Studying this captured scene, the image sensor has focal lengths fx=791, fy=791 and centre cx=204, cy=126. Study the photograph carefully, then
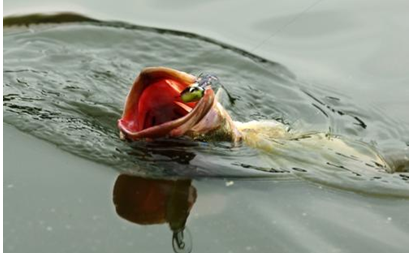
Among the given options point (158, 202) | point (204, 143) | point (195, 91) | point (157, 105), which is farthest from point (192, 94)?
point (158, 202)

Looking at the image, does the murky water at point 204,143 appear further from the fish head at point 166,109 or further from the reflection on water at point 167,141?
the fish head at point 166,109

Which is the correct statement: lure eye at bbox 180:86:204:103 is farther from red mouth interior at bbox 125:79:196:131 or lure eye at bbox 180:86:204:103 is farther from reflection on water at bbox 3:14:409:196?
reflection on water at bbox 3:14:409:196

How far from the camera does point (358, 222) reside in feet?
12.6

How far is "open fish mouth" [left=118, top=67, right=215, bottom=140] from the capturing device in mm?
3656

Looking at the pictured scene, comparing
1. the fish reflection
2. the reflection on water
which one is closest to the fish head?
the reflection on water

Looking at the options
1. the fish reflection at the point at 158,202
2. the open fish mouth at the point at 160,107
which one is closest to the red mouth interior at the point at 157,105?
the open fish mouth at the point at 160,107

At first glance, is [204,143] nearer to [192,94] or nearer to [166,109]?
[166,109]

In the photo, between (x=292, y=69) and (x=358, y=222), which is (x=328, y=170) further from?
(x=292, y=69)

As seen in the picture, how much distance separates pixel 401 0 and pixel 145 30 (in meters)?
2.23

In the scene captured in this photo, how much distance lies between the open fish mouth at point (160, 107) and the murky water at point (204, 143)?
137mm

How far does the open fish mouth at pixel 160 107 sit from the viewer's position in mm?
3656

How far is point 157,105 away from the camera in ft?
12.5

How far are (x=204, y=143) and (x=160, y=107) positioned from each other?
1.02 feet

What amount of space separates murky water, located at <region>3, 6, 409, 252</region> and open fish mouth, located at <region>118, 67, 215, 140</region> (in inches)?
5.4
